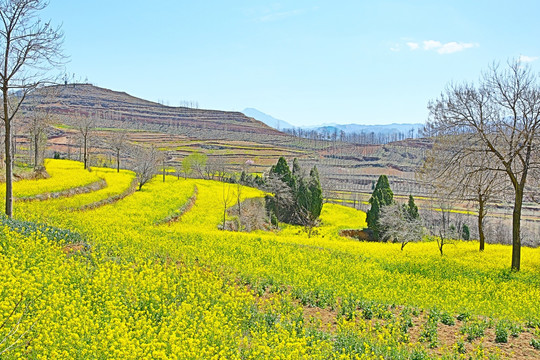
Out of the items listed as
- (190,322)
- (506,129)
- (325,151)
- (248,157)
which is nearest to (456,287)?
(506,129)

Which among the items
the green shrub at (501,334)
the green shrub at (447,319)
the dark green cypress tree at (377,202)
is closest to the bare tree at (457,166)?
the green shrub at (447,319)

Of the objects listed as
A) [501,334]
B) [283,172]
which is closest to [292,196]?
[283,172]

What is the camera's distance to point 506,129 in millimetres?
18359

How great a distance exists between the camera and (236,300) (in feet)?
34.3

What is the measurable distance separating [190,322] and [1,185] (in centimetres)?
2640

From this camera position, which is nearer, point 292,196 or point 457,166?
point 457,166

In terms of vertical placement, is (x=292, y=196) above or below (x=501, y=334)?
below

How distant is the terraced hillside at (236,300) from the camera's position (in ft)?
23.1

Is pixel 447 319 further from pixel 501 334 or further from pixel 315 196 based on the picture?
pixel 315 196

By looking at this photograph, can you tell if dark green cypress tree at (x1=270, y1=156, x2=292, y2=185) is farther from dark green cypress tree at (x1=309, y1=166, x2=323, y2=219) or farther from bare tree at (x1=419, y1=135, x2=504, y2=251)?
bare tree at (x1=419, y1=135, x2=504, y2=251)

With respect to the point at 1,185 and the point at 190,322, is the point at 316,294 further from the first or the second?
the point at 1,185

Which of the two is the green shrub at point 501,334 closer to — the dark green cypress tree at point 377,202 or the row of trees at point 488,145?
the row of trees at point 488,145

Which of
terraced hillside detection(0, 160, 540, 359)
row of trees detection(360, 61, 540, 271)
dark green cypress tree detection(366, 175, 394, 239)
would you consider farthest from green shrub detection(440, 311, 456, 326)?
dark green cypress tree detection(366, 175, 394, 239)

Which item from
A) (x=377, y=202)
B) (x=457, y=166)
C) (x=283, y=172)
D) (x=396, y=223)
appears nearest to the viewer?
(x=457, y=166)
